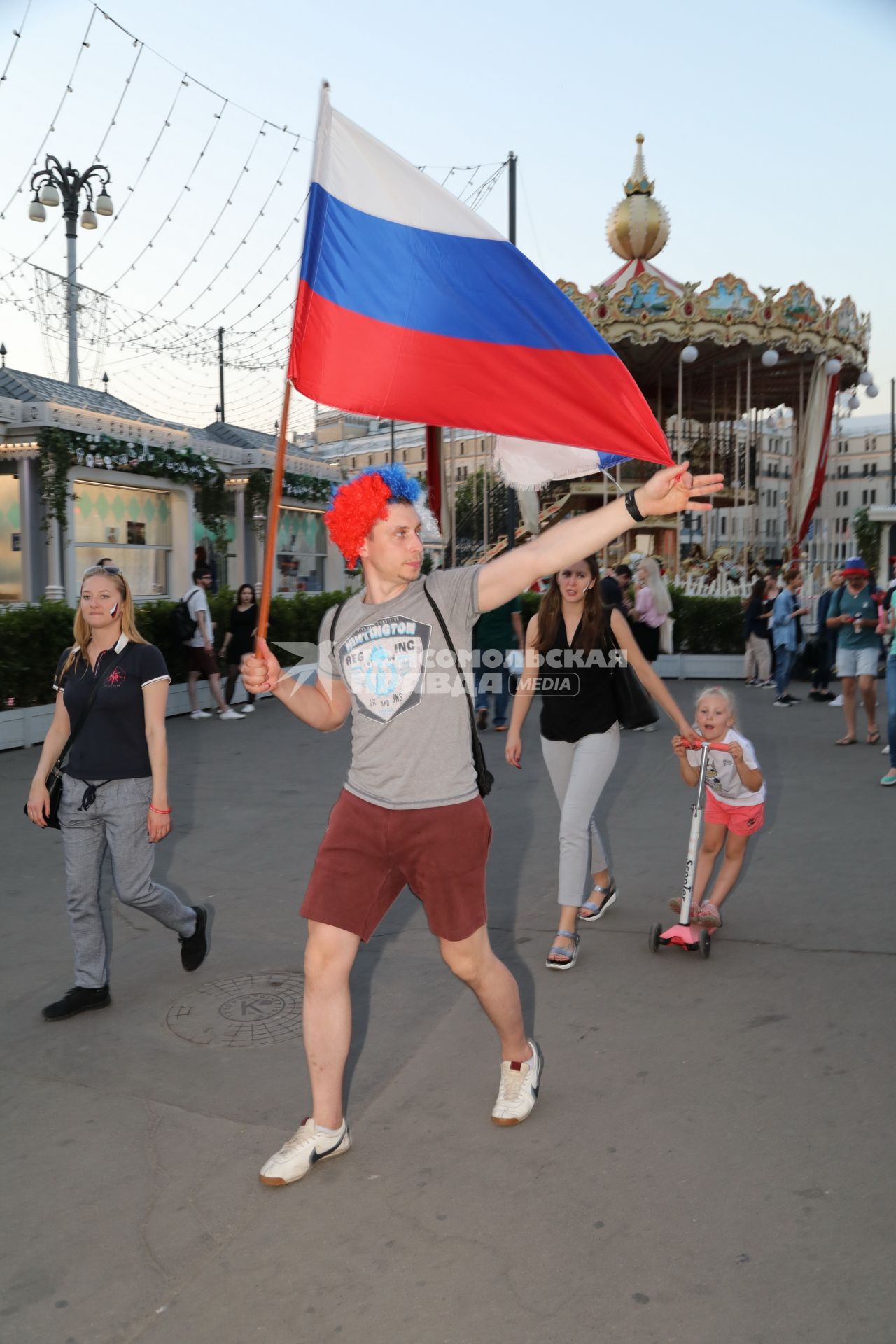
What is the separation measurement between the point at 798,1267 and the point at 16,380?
18.2 m

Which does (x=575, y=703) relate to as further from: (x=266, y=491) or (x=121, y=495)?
(x=266, y=491)

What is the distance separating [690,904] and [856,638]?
6521 mm

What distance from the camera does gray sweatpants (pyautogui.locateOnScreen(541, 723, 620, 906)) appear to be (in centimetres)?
504

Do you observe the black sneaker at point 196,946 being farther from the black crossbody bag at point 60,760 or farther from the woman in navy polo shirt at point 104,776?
the black crossbody bag at point 60,760

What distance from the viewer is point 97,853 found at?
4.53 meters

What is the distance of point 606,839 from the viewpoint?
7336mm

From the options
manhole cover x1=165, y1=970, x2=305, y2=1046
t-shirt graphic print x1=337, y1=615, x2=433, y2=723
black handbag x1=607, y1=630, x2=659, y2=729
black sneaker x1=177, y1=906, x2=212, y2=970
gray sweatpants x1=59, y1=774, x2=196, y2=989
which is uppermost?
t-shirt graphic print x1=337, y1=615, x2=433, y2=723

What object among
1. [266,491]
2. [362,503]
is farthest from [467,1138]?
[266,491]

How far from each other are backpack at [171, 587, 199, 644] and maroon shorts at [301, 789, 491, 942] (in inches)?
402

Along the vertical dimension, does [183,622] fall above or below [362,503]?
below

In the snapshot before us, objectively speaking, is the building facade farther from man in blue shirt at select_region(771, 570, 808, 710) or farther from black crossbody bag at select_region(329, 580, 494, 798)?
black crossbody bag at select_region(329, 580, 494, 798)

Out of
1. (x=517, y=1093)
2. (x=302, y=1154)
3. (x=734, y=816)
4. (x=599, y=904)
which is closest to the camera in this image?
(x=302, y=1154)

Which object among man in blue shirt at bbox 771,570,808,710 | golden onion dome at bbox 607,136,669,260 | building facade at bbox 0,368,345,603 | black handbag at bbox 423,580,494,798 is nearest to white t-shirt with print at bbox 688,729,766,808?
black handbag at bbox 423,580,494,798

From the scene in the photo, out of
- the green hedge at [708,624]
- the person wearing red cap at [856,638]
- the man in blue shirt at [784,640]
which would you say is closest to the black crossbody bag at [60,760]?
the person wearing red cap at [856,638]
